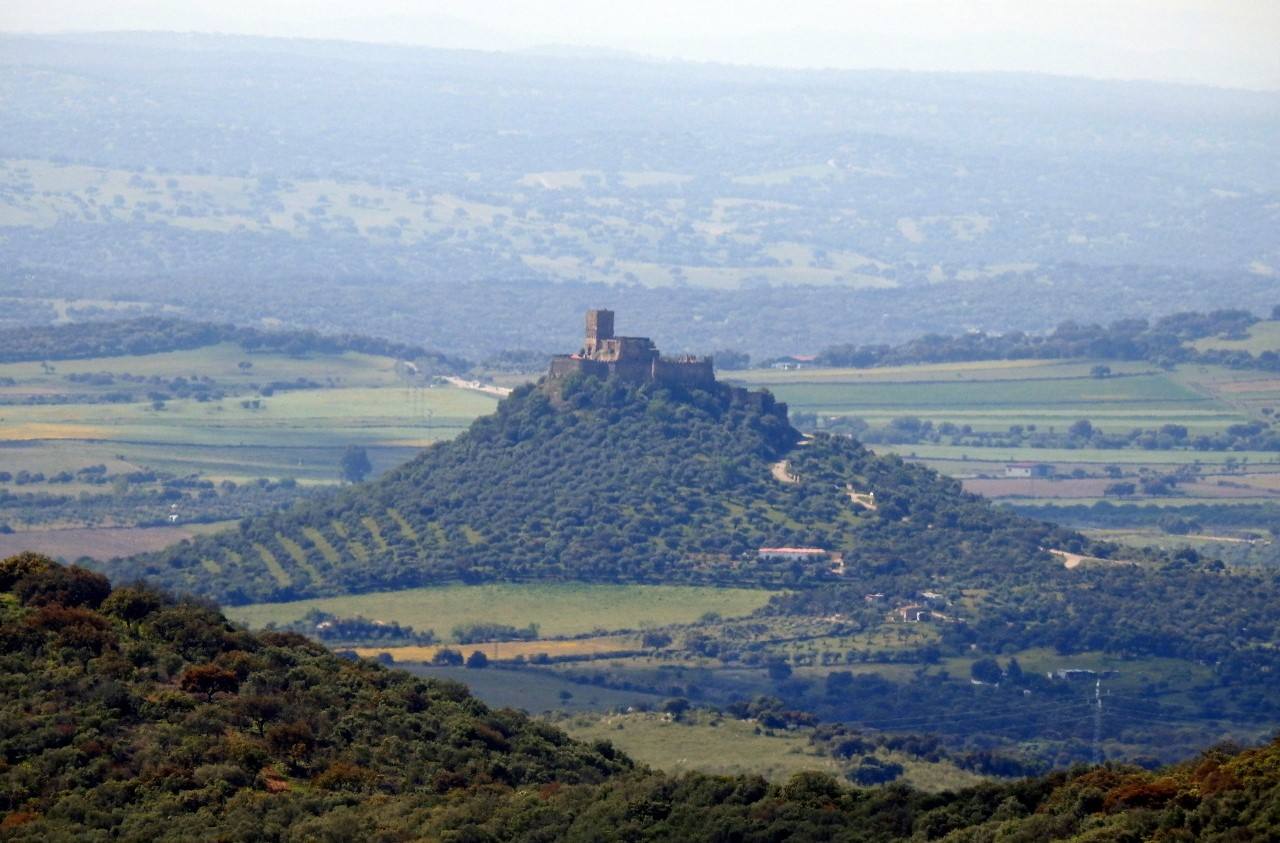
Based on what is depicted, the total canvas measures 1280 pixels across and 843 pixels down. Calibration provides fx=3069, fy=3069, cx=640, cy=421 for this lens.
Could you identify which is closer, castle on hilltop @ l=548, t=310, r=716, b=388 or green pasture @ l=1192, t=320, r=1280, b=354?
castle on hilltop @ l=548, t=310, r=716, b=388

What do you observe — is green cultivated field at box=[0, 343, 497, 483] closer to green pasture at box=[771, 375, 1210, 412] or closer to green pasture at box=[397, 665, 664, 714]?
green pasture at box=[771, 375, 1210, 412]

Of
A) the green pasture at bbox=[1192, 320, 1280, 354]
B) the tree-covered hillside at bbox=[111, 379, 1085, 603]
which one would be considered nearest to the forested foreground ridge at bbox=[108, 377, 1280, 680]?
the tree-covered hillside at bbox=[111, 379, 1085, 603]

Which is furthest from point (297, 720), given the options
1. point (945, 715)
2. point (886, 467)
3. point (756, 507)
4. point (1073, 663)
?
point (886, 467)

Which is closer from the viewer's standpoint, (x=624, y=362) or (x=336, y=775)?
(x=336, y=775)

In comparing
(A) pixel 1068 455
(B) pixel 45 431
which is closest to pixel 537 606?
(B) pixel 45 431

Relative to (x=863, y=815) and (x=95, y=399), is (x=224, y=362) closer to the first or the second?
(x=95, y=399)

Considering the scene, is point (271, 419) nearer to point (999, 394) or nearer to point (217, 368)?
point (217, 368)
